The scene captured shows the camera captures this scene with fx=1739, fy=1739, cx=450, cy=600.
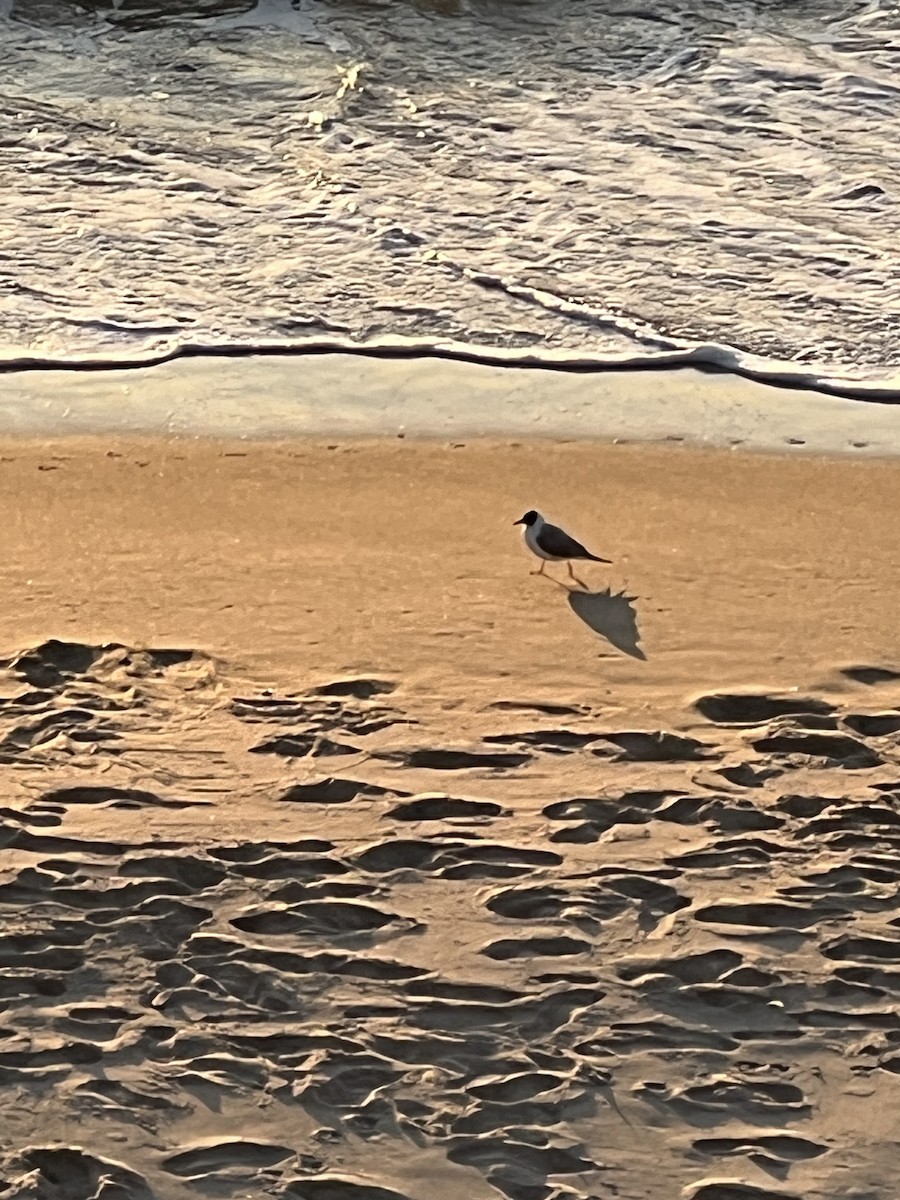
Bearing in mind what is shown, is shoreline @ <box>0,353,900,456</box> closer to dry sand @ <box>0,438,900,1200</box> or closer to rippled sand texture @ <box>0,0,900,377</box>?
rippled sand texture @ <box>0,0,900,377</box>

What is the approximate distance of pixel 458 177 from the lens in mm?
10516

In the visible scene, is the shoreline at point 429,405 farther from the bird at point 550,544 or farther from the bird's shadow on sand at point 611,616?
the bird's shadow on sand at point 611,616

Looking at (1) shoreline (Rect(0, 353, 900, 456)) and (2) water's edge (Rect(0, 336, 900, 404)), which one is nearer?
(1) shoreline (Rect(0, 353, 900, 456))

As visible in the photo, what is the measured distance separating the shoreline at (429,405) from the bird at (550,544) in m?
1.27

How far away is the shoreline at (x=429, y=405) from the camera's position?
7.55m

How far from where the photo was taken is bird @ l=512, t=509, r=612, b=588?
20.2 feet

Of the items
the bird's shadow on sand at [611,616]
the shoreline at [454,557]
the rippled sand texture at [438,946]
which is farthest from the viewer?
the bird's shadow on sand at [611,616]

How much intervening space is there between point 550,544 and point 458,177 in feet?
16.2

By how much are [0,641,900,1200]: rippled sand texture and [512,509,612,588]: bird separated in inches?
32.9

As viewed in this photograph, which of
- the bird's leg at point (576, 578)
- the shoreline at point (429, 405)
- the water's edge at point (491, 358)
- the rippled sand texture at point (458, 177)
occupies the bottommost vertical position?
the bird's leg at point (576, 578)

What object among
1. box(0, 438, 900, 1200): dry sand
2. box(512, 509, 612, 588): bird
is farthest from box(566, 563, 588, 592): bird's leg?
box(0, 438, 900, 1200): dry sand

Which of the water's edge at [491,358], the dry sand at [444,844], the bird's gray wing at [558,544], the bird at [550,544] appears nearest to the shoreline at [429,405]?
the water's edge at [491,358]

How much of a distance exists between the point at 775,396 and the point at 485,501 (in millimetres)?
1859

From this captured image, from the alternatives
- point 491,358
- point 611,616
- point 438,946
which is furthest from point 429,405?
point 438,946
